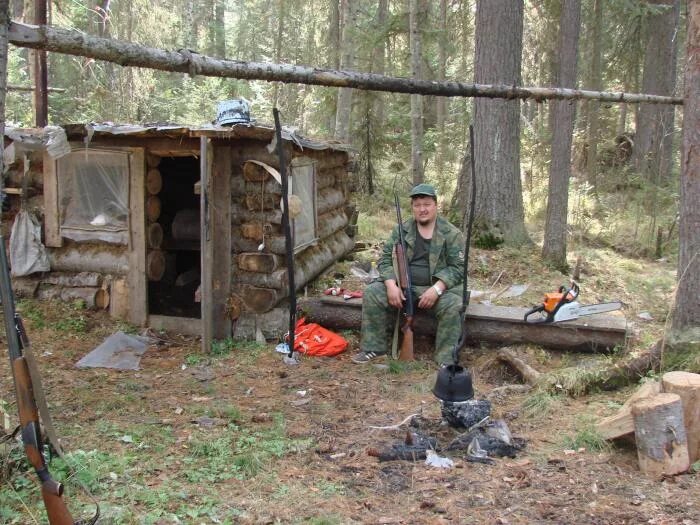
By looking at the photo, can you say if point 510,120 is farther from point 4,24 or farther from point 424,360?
point 4,24

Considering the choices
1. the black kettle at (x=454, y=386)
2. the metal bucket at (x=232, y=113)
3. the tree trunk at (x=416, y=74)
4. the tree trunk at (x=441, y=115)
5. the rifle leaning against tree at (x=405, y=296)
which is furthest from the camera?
the tree trunk at (x=441, y=115)

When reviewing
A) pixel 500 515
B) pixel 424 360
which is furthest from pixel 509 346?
pixel 500 515

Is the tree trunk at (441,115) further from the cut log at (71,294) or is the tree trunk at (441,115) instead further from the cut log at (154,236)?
the cut log at (71,294)

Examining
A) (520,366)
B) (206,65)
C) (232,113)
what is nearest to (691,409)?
(520,366)

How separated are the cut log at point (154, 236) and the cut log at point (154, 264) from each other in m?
0.08

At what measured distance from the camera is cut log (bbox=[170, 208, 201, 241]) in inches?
341

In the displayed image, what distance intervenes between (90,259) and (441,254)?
431 cm

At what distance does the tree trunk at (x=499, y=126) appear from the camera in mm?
9992

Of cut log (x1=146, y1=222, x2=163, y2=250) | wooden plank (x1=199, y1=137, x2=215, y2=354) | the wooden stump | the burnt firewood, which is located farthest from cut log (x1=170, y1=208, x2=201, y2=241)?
the wooden stump

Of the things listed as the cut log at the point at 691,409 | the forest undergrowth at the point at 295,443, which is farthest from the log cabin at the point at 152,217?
the cut log at the point at 691,409

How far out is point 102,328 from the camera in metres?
7.59

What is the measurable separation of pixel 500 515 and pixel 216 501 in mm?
1568

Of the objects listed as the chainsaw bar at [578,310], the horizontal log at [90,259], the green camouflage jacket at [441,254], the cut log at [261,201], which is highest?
the cut log at [261,201]

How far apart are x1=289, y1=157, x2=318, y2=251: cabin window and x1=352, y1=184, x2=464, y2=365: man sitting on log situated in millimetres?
1362
